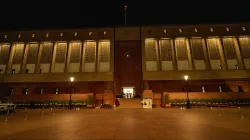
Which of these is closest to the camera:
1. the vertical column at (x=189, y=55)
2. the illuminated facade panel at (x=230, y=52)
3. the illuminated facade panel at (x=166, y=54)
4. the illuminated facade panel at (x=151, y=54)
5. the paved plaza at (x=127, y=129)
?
the paved plaza at (x=127, y=129)

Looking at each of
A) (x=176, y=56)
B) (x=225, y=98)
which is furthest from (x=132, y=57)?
(x=225, y=98)

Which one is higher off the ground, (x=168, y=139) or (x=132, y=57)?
(x=132, y=57)

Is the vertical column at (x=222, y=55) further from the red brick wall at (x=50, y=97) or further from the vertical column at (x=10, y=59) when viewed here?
the vertical column at (x=10, y=59)

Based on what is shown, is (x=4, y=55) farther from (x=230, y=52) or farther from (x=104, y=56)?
(x=230, y=52)

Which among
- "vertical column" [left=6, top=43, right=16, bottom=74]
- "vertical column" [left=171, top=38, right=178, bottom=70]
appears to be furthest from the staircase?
"vertical column" [left=6, top=43, right=16, bottom=74]

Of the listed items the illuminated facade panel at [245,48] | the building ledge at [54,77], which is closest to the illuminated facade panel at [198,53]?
the illuminated facade panel at [245,48]

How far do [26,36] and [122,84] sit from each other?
27.4 metres

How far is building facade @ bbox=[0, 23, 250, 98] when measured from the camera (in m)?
35.0

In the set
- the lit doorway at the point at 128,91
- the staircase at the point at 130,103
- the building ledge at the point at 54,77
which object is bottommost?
the staircase at the point at 130,103

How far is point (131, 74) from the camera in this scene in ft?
133

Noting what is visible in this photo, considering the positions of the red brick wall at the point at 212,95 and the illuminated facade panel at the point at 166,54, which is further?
the illuminated facade panel at the point at 166,54

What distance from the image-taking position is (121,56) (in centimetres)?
4022

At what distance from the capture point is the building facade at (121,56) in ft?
115

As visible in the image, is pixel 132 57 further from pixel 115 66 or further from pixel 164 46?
pixel 164 46
